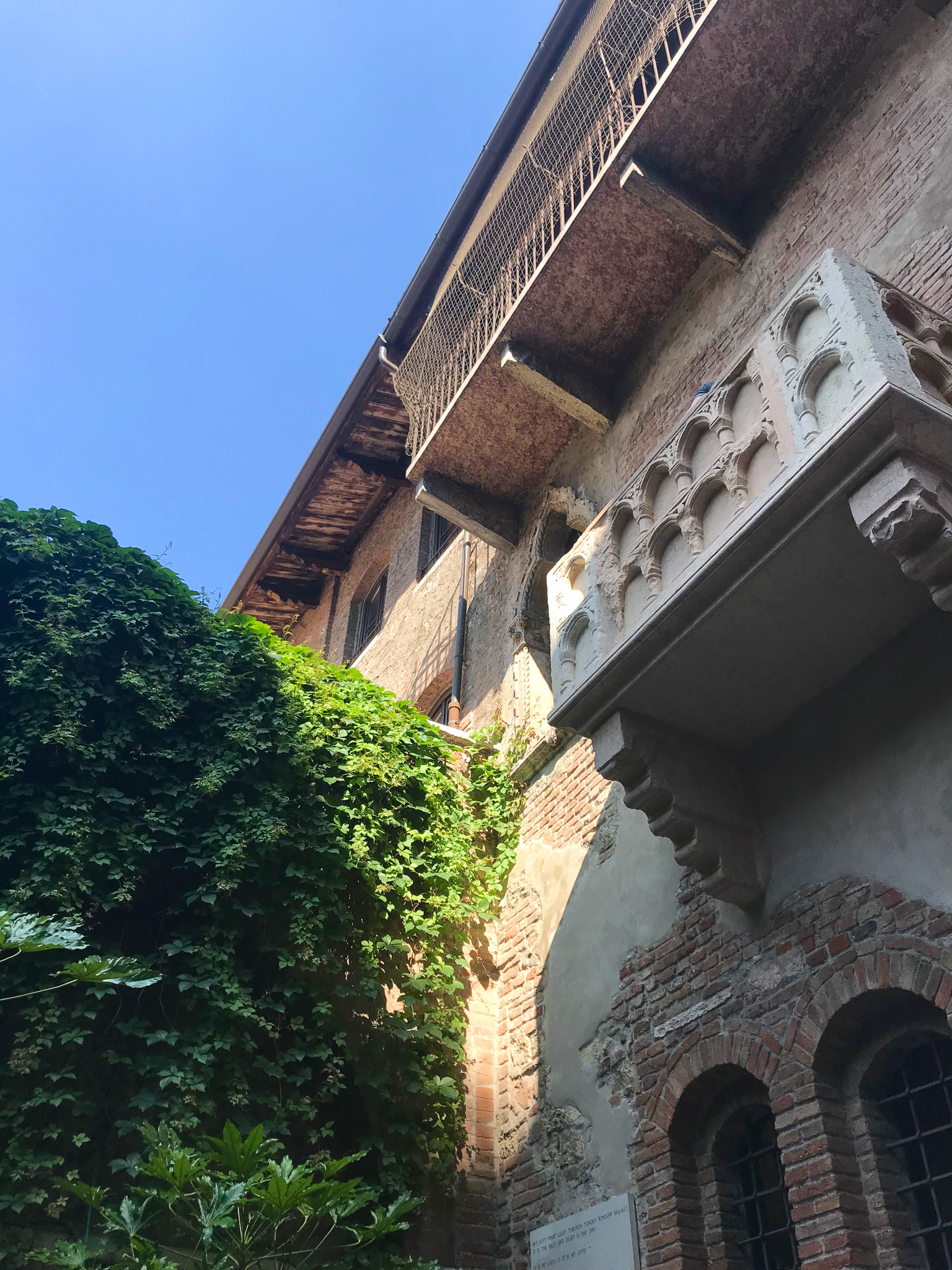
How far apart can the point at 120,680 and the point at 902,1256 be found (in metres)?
5.03

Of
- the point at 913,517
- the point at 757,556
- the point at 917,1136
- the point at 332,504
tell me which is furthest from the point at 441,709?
the point at 913,517

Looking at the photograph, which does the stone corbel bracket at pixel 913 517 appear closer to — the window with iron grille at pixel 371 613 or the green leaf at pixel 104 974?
the green leaf at pixel 104 974

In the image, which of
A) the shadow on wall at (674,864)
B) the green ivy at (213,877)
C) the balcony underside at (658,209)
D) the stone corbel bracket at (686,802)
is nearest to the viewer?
the shadow on wall at (674,864)

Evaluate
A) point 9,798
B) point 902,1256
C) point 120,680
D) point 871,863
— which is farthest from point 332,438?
point 902,1256

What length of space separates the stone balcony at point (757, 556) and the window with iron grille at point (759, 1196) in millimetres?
1081

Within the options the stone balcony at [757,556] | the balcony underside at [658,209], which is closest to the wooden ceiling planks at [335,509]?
the balcony underside at [658,209]

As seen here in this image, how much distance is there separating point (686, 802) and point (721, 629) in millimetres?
956

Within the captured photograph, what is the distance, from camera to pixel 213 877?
6281mm

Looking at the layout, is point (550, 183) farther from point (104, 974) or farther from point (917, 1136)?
point (917, 1136)

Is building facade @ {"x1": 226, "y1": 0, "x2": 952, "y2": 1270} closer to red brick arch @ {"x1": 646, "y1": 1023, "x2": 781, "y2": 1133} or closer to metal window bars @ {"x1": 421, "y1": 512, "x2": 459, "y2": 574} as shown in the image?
red brick arch @ {"x1": 646, "y1": 1023, "x2": 781, "y2": 1133}

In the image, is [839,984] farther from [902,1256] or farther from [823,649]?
[823,649]

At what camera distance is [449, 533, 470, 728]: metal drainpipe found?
10023 mm

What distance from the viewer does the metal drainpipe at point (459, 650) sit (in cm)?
1002

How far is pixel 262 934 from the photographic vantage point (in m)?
6.45
